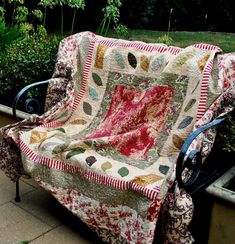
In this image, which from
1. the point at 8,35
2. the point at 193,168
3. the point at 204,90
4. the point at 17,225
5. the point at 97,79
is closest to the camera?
the point at 193,168

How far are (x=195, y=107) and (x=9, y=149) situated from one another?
1364 millimetres

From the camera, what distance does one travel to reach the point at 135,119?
10.2ft

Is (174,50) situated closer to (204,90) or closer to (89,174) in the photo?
(204,90)

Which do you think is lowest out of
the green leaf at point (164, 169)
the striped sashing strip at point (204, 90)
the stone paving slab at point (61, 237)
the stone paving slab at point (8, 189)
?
the stone paving slab at point (8, 189)

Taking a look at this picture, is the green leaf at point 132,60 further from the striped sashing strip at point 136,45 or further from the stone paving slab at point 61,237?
the stone paving slab at point 61,237

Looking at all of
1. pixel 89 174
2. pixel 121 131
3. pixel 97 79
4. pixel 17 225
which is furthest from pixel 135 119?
pixel 17 225

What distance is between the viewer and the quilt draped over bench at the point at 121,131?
8.27ft

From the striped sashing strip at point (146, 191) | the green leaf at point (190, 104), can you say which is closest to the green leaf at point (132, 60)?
the green leaf at point (190, 104)

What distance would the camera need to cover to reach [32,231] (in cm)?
296

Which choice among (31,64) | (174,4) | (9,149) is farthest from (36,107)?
(174,4)

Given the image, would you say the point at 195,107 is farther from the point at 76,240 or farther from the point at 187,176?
the point at 76,240

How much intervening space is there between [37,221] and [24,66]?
1623 millimetres

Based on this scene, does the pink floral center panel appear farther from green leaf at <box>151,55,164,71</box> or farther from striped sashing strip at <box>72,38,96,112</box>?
striped sashing strip at <box>72,38,96,112</box>

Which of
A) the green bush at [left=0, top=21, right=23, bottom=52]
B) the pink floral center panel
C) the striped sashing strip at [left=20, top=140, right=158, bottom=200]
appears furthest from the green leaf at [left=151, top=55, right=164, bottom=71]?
the green bush at [left=0, top=21, right=23, bottom=52]
